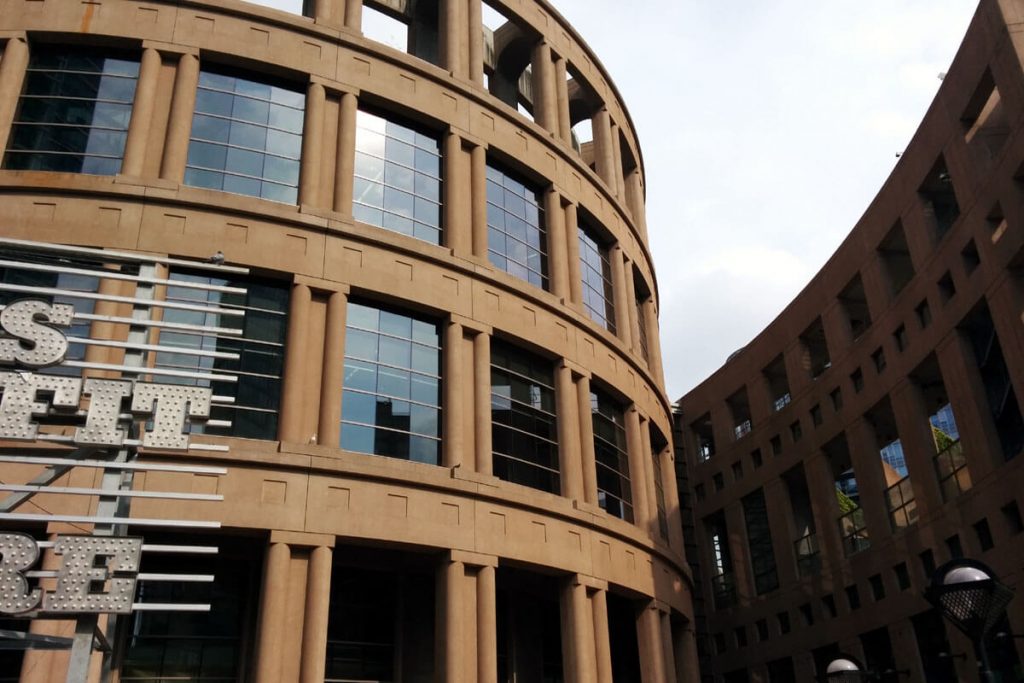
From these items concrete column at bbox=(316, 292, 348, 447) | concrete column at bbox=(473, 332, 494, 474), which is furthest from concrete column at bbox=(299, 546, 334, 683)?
concrete column at bbox=(473, 332, 494, 474)

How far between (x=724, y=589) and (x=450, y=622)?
1150 inches

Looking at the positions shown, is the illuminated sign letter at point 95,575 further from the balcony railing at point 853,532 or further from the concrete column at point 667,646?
the balcony railing at point 853,532

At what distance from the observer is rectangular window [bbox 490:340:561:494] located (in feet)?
73.9

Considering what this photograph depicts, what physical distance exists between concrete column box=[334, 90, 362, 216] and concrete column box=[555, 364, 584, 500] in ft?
22.7

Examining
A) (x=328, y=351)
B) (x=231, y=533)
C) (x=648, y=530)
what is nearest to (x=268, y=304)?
(x=328, y=351)

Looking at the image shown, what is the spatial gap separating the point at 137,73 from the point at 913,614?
29.2 metres

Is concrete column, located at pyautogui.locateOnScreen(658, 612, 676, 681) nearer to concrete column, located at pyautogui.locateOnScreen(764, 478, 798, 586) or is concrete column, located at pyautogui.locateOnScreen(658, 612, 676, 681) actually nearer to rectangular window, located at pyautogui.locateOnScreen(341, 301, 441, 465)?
rectangular window, located at pyautogui.locateOnScreen(341, 301, 441, 465)

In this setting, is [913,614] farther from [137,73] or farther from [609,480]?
[137,73]

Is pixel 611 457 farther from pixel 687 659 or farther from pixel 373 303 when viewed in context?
pixel 373 303

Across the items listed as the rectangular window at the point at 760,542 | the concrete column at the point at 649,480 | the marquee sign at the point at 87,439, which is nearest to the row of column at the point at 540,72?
the concrete column at the point at 649,480

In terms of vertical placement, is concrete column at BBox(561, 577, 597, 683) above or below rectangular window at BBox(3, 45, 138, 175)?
below

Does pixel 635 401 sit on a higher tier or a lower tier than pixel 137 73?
lower

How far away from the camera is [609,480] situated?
25.7m

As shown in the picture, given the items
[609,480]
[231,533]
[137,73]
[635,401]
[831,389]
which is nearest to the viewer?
[231,533]
